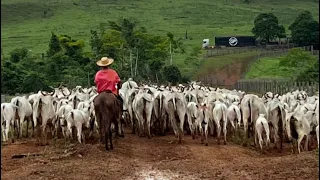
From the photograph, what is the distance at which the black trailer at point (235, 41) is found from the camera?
63381 mm

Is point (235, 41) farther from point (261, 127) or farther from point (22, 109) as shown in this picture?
point (261, 127)

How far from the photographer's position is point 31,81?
3284 cm

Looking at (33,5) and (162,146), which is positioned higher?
(33,5)

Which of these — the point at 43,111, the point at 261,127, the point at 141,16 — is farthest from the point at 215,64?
the point at 261,127

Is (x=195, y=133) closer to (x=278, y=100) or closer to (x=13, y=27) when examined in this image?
(x=278, y=100)

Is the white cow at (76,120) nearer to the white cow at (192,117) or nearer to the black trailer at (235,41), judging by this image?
the white cow at (192,117)

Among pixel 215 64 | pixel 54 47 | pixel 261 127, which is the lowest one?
pixel 215 64

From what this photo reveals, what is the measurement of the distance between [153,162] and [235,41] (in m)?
52.8

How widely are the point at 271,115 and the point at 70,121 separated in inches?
204

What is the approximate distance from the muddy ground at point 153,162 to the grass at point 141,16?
50871mm

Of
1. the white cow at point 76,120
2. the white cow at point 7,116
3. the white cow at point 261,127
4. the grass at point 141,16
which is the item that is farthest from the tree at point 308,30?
the grass at point 141,16

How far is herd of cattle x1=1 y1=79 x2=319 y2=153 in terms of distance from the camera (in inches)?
642

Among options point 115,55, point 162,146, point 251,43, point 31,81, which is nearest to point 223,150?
point 162,146

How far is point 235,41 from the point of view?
65.2 m
